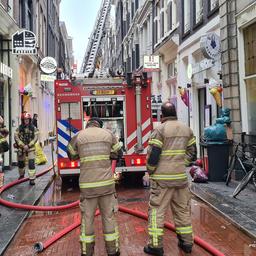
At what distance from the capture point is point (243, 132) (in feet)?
32.5

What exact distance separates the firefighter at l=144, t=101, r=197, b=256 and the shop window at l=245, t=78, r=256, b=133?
16.3ft

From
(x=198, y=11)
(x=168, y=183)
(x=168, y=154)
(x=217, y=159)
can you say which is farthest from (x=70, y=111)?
(x=198, y=11)

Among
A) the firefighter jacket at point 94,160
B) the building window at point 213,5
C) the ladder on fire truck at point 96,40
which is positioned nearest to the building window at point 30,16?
the ladder on fire truck at point 96,40

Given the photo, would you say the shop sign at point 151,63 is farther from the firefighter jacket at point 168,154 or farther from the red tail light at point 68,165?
the firefighter jacket at point 168,154

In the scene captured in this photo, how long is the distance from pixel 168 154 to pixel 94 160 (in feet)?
2.85

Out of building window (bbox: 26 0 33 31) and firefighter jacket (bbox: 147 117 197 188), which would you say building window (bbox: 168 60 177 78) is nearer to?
building window (bbox: 26 0 33 31)

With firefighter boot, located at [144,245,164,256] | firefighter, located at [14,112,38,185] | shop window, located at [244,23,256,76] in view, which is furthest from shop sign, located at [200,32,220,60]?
firefighter boot, located at [144,245,164,256]

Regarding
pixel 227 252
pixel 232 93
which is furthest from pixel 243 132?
pixel 227 252

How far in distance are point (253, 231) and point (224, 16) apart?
6.44 metres

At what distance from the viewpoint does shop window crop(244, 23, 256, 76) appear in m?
9.69

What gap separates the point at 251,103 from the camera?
9883 millimetres

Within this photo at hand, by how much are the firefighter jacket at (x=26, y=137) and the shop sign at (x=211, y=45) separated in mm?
4791

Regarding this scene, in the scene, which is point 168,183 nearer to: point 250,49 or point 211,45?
point 250,49

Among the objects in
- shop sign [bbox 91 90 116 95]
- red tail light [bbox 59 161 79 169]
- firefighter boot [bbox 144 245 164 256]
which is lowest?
firefighter boot [bbox 144 245 164 256]
